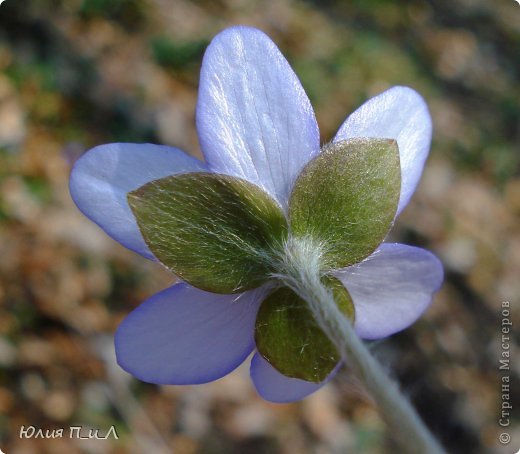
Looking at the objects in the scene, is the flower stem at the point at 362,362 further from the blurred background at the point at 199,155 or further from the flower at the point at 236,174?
the blurred background at the point at 199,155

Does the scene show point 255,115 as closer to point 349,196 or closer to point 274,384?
point 349,196

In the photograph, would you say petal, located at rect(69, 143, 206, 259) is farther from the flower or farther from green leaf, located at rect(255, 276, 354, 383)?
green leaf, located at rect(255, 276, 354, 383)

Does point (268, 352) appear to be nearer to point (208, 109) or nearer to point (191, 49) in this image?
point (208, 109)

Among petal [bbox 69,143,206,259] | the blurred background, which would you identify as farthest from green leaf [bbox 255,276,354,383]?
the blurred background

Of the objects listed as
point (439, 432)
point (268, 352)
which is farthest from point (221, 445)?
point (268, 352)

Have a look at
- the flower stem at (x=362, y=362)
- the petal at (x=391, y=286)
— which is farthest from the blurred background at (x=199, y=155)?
the flower stem at (x=362, y=362)
